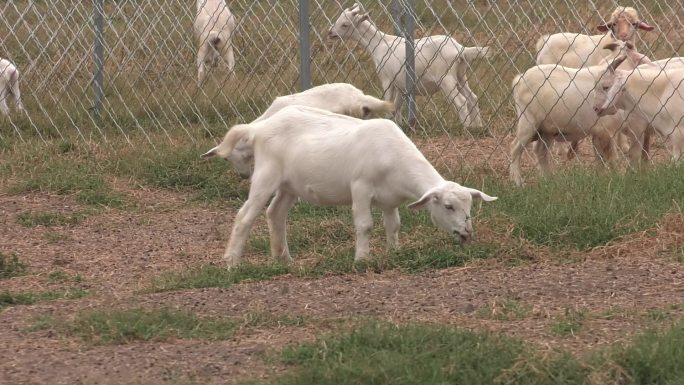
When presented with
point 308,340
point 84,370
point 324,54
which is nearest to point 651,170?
point 308,340

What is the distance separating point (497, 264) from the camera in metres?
6.36

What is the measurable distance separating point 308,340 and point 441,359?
61 centimetres

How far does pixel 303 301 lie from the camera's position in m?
5.62

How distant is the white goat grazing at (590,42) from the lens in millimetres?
10430

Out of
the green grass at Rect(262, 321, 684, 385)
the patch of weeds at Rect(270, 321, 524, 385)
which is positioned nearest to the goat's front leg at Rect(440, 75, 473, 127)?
the patch of weeds at Rect(270, 321, 524, 385)

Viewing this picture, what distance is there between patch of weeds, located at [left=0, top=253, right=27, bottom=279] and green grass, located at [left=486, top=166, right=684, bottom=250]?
2.43m

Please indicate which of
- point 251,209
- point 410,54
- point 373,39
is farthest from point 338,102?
point 373,39

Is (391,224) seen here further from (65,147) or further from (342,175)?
(65,147)

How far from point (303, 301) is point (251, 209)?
156cm

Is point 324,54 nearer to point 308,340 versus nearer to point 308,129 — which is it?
point 308,129

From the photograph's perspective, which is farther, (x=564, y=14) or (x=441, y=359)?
(x=564, y=14)

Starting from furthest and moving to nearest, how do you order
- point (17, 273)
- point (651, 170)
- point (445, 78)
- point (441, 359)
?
1. point (445, 78)
2. point (651, 170)
3. point (17, 273)
4. point (441, 359)

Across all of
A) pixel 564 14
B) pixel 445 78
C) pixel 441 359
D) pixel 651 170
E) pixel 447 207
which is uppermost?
pixel 441 359

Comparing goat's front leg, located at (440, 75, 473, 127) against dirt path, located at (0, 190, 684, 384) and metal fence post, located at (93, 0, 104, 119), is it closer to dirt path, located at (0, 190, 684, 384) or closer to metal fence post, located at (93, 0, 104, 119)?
metal fence post, located at (93, 0, 104, 119)
